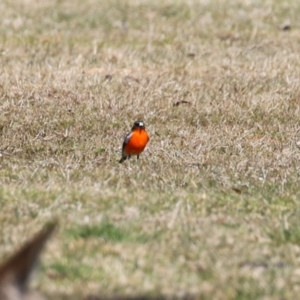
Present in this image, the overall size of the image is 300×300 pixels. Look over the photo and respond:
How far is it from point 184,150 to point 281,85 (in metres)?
3.68

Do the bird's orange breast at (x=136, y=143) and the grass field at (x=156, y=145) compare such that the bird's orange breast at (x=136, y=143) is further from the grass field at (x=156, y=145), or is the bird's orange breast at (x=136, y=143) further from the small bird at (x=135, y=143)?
the grass field at (x=156, y=145)

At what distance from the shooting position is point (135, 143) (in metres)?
9.82

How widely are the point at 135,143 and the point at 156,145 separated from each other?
1.11m

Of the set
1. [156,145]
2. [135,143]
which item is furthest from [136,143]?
[156,145]

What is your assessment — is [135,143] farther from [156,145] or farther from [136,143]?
[156,145]

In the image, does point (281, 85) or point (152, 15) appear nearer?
point (281, 85)

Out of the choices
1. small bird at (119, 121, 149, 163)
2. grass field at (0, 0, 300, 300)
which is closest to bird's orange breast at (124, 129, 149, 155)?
small bird at (119, 121, 149, 163)

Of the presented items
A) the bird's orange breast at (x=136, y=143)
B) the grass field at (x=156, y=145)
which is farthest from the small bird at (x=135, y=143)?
the grass field at (x=156, y=145)

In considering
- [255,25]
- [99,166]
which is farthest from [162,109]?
[255,25]

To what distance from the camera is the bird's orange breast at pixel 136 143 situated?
32.2 ft

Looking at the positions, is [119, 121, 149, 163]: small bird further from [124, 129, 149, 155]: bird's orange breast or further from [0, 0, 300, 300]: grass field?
[0, 0, 300, 300]: grass field

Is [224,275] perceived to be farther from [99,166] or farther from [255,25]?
[255,25]

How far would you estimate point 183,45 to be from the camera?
655 inches

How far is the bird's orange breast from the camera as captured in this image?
9805mm
